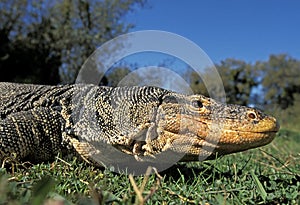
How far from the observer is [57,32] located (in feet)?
89.5

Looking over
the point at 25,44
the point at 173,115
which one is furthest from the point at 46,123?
the point at 25,44

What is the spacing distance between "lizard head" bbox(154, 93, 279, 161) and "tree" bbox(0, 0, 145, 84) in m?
20.6

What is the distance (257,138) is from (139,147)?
0.87 metres

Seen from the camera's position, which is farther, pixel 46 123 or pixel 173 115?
pixel 46 123

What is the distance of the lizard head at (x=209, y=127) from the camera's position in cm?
284

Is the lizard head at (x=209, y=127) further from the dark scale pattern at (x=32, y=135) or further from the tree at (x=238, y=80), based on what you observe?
the tree at (x=238, y=80)

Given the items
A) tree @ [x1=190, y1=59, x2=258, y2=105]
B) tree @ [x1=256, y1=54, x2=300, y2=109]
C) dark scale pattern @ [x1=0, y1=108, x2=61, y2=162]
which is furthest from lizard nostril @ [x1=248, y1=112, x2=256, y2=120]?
tree @ [x1=256, y1=54, x2=300, y2=109]

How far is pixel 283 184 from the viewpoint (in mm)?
2561

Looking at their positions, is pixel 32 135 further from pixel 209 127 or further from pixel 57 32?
pixel 57 32

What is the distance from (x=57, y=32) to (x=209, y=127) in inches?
1010

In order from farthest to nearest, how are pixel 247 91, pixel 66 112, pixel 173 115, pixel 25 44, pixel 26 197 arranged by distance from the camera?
1. pixel 247 91
2. pixel 25 44
3. pixel 66 112
4. pixel 173 115
5. pixel 26 197

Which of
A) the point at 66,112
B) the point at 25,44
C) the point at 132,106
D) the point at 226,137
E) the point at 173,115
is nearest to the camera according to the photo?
the point at 226,137

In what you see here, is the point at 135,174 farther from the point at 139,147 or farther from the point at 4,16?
the point at 4,16

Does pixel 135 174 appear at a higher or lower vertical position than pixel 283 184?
lower
